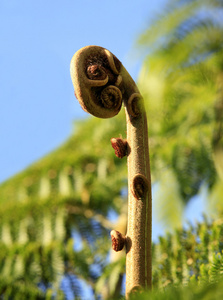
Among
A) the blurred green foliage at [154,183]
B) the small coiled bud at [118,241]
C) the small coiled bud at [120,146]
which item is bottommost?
the small coiled bud at [118,241]

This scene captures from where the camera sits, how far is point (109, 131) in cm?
340

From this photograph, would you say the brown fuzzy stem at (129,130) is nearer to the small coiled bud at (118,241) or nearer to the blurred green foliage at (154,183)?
the small coiled bud at (118,241)

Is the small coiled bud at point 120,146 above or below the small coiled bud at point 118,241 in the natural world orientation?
above

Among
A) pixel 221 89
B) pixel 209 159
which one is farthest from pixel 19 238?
pixel 221 89

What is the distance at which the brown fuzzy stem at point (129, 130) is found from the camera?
628 millimetres

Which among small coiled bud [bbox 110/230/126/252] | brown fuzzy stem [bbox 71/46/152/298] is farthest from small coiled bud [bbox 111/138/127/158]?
small coiled bud [bbox 110/230/126/252]

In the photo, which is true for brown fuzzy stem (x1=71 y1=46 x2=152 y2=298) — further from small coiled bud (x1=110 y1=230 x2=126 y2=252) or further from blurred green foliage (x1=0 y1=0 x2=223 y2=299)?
blurred green foliage (x1=0 y1=0 x2=223 y2=299)

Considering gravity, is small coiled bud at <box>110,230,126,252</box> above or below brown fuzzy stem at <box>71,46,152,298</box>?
below

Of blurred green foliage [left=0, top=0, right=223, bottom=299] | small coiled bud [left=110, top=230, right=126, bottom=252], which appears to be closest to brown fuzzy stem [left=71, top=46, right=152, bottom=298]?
small coiled bud [left=110, top=230, right=126, bottom=252]

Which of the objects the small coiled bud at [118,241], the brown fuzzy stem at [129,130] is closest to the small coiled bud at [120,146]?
the brown fuzzy stem at [129,130]

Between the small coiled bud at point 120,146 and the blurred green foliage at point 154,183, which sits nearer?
the small coiled bud at point 120,146

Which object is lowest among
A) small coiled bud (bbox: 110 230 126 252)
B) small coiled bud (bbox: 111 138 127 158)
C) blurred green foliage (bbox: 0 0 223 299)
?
small coiled bud (bbox: 110 230 126 252)

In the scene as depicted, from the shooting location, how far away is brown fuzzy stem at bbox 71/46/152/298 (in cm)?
63

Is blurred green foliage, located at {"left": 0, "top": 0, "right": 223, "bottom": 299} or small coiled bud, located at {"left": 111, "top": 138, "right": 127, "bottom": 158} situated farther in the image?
blurred green foliage, located at {"left": 0, "top": 0, "right": 223, "bottom": 299}
